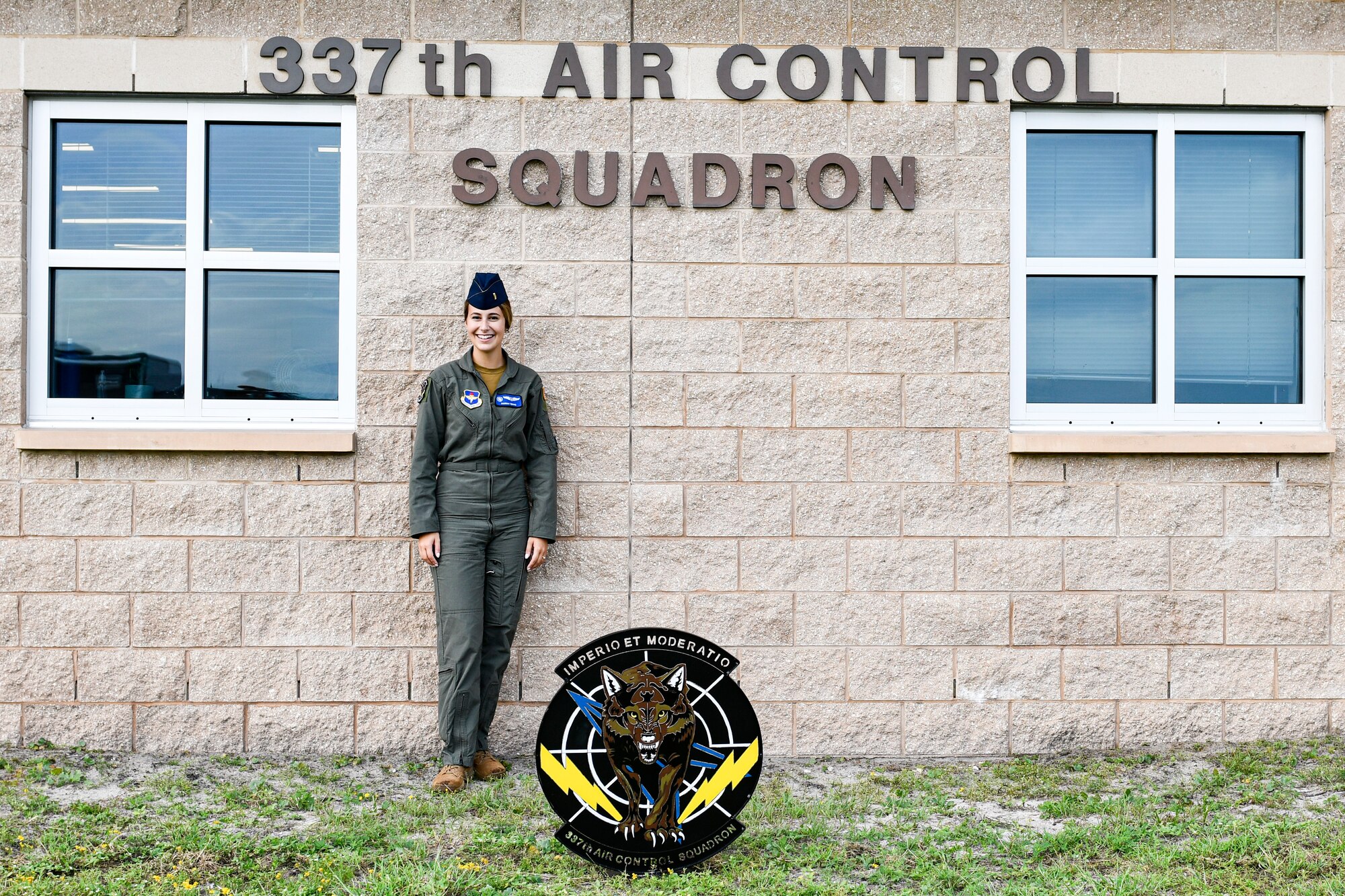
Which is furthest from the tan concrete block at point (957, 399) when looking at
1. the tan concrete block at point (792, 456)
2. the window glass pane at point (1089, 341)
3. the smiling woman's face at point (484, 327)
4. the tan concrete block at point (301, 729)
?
the tan concrete block at point (301, 729)

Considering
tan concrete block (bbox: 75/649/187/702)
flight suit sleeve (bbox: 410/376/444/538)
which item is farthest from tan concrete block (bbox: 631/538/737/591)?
tan concrete block (bbox: 75/649/187/702)

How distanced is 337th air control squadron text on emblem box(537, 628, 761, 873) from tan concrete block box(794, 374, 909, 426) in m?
1.86

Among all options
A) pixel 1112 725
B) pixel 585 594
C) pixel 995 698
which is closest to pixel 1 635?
pixel 585 594

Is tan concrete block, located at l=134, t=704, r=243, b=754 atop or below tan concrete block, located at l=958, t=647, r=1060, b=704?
below

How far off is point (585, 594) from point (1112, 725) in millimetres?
2732

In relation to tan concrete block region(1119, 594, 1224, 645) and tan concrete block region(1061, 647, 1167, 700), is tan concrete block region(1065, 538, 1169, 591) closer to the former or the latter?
Answer: tan concrete block region(1119, 594, 1224, 645)

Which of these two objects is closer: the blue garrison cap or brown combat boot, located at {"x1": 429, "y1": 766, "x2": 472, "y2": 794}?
brown combat boot, located at {"x1": 429, "y1": 766, "x2": 472, "y2": 794}

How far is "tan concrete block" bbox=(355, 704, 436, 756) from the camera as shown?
5254 mm

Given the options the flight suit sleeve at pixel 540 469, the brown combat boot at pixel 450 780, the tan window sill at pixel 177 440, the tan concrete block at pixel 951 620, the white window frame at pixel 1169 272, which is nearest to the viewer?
the brown combat boot at pixel 450 780

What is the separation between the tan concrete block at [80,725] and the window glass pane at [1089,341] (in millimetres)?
4845

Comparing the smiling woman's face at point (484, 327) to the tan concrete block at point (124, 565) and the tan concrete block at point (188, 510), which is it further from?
the tan concrete block at point (124, 565)

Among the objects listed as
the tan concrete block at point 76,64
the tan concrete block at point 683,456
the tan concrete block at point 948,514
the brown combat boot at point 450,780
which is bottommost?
the brown combat boot at point 450,780

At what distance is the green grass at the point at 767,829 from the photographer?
3.75 metres

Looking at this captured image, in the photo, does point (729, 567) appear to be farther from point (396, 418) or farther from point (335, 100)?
point (335, 100)
